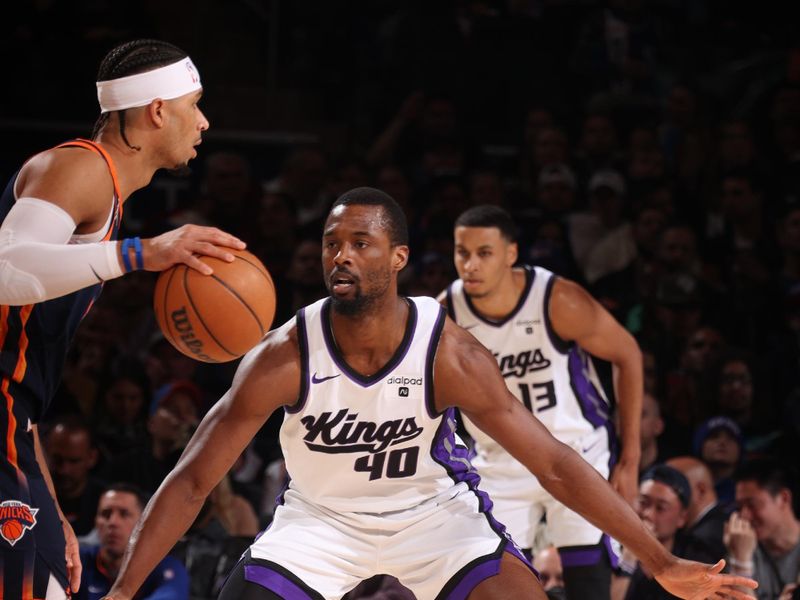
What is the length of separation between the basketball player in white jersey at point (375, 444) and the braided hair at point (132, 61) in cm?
74

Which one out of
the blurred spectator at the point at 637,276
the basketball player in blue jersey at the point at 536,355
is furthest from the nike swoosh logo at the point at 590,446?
the blurred spectator at the point at 637,276

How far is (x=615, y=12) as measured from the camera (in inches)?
408

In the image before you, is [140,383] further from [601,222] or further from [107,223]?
[107,223]

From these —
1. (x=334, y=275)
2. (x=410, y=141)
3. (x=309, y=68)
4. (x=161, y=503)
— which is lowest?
(x=161, y=503)

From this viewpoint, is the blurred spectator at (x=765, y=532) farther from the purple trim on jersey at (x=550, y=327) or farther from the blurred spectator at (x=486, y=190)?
the blurred spectator at (x=486, y=190)

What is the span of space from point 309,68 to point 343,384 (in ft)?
22.5

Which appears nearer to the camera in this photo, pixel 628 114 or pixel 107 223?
pixel 107 223

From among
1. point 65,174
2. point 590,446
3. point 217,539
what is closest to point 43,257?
point 65,174

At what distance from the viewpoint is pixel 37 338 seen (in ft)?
10.8

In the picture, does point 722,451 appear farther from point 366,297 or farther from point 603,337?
point 366,297

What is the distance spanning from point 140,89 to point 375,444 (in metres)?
1.33

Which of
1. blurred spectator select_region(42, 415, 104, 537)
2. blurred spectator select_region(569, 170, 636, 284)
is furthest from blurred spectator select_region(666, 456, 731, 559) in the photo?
blurred spectator select_region(42, 415, 104, 537)

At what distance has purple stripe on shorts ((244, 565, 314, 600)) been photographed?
144 inches

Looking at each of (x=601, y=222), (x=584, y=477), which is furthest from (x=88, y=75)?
(x=584, y=477)
